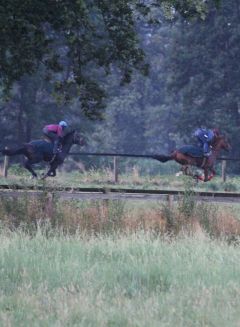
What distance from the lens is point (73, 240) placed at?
14117 mm

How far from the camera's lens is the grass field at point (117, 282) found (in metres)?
8.45

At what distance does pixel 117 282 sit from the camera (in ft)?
33.9

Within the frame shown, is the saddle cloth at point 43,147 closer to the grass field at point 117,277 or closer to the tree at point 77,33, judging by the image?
the tree at point 77,33

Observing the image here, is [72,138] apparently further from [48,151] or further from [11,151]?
[11,151]

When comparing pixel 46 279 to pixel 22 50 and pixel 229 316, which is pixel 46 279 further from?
pixel 22 50

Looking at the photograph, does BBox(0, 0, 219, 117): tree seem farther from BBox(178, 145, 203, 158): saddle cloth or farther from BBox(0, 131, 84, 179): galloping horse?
BBox(178, 145, 203, 158): saddle cloth

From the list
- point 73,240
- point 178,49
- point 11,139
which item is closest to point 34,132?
point 11,139

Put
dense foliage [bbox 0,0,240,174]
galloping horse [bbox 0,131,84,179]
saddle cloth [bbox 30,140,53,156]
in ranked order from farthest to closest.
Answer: saddle cloth [bbox 30,140,53,156], galloping horse [bbox 0,131,84,179], dense foliage [bbox 0,0,240,174]

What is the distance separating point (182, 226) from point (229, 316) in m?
9.18

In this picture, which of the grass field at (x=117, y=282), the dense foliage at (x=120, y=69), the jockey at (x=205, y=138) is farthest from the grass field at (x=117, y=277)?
the jockey at (x=205, y=138)

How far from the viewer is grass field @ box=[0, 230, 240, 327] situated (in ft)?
27.7

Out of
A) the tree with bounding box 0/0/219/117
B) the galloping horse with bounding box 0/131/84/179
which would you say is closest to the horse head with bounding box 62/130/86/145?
the galloping horse with bounding box 0/131/84/179

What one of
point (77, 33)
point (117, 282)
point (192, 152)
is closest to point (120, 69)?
point (77, 33)

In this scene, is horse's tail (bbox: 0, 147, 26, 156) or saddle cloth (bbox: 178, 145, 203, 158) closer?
horse's tail (bbox: 0, 147, 26, 156)
